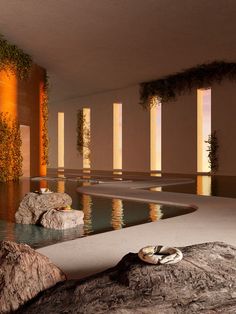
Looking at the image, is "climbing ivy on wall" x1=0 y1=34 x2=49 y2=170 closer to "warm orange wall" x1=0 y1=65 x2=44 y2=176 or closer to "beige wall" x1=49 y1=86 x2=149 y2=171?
"warm orange wall" x1=0 y1=65 x2=44 y2=176

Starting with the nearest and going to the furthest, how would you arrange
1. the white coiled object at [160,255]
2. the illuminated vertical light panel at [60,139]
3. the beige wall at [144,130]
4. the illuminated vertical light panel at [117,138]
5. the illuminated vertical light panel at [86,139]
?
the white coiled object at [160,255], the beige wall at [144,130], the illuminated vertical light panel at [117,138], the illuminated vertical light panel at [86,139], the illuminated vertical light panel at [60,139]

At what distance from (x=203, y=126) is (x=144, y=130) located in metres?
2.78

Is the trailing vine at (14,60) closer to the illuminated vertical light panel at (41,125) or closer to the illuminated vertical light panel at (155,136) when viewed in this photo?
the illuminated vertical light panel at (41,125)

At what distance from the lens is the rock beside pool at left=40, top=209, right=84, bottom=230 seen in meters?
4.41

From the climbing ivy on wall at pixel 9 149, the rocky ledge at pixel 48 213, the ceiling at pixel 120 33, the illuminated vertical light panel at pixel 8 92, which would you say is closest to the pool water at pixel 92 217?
the rocky ledge at pixel 48 213

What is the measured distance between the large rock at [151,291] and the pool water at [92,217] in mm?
1707

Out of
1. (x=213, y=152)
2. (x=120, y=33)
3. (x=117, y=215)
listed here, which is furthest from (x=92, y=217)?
(x=213, y=152)

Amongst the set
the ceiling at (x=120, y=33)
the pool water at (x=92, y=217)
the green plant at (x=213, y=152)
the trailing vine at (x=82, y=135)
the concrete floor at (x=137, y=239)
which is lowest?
the pool water at (x=92, y=217)

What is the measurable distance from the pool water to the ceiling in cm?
437

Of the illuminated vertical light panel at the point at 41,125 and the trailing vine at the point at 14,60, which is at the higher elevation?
the trailing vine at the point at 14,60

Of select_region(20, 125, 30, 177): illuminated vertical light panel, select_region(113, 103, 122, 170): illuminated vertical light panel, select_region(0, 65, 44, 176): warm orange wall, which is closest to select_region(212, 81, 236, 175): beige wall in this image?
select_region(113, 103, 122, 170): illuminated vertical light panel

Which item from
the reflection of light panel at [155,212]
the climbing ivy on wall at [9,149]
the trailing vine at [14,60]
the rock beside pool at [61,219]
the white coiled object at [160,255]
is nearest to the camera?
the white coiled object at [160,255]

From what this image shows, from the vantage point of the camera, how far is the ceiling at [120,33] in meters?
8.62

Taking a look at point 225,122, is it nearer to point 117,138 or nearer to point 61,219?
point 117,138
